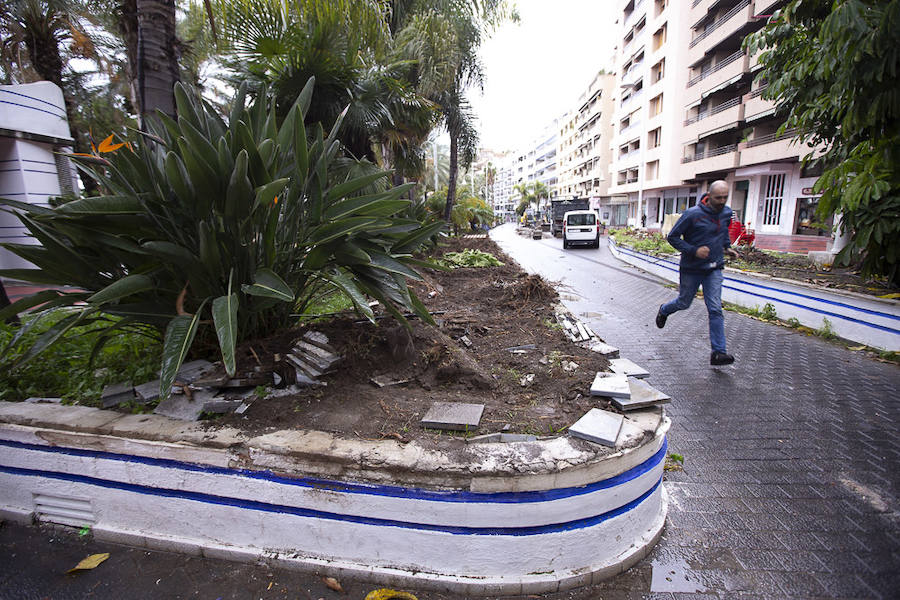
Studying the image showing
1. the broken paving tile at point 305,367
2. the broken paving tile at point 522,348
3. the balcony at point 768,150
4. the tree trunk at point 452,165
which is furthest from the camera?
the balcony at point 768,150

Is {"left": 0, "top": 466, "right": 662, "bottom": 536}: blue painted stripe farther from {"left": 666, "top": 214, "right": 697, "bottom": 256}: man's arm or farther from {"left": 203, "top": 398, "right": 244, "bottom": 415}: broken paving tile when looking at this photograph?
{"left": 666, "top": 214, "right": 697, "bottom": 256}: man's arm

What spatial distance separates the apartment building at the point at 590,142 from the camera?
4862 centimetres

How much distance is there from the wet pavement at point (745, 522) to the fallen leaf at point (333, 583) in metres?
0.02

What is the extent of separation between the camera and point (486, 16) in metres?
11.6

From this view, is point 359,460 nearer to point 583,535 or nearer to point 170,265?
point 583,535

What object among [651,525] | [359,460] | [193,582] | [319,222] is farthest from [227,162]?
[651,525]

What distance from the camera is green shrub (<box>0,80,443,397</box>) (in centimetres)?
221

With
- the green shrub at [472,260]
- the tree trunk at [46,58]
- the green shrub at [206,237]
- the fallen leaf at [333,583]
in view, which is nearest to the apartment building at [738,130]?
the green shrub at [472,260]

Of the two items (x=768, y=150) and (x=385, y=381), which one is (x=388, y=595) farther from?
(x=768, y=150)

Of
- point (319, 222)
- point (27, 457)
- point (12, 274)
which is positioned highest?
point (319, 222)

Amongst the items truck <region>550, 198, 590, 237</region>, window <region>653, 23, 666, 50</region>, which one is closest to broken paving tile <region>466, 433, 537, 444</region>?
truck <region>550, 198, 590, 237</region>

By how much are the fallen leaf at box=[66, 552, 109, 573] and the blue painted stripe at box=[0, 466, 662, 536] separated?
0.31 m

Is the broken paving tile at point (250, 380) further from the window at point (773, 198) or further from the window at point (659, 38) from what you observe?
the window at point (659, 38)

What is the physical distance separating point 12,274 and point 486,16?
12432 mm
